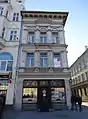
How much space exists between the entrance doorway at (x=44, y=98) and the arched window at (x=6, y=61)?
16.4ft

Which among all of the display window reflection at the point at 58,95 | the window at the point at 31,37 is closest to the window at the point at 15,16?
the window at the point at 31,37

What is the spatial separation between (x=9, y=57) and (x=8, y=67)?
56.0 inches

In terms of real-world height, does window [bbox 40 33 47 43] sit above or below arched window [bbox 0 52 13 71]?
above

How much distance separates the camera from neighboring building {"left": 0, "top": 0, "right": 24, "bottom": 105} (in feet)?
45.1

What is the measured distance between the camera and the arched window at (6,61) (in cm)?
1458

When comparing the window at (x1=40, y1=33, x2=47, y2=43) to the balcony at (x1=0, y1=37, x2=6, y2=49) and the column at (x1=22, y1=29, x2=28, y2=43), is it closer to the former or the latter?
the column at (x1=22, y1=29, x2=28, y2=43)

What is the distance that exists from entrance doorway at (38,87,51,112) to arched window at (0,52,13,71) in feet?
16.4

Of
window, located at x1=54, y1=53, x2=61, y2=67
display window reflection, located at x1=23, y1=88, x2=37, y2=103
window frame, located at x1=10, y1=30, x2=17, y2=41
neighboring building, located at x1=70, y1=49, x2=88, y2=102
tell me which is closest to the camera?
display window reflection, located at x1=23, y1=88, x2=37, y2=103

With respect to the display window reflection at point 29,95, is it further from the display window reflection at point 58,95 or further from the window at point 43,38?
the window at point 43,38

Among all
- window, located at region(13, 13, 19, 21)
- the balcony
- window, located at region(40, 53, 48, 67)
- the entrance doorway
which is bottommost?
the entrance doorway

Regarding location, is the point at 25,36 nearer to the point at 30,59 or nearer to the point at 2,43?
the point at 2,43

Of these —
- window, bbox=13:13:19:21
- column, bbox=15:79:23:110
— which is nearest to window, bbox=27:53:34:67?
column, bbox=15:79:23:110

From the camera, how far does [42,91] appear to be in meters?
13.8

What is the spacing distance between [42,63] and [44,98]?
14.7 ft
